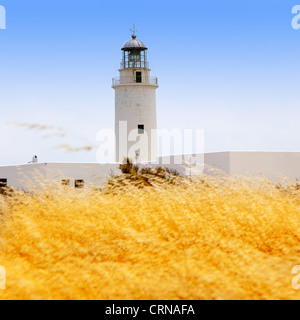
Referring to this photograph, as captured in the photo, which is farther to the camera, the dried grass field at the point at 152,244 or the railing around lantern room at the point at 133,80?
the railing around lantern room at the point at 133,80

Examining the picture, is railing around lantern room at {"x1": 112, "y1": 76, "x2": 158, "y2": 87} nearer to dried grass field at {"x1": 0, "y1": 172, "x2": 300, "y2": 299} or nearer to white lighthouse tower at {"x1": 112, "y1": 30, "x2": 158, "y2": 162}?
white lighthouse tower at {"x1": 112, "y1": 30, "x2": 158, "y2": 162}

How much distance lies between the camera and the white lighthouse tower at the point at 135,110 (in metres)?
31.9

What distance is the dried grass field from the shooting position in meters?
4.46

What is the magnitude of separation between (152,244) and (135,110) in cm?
2665

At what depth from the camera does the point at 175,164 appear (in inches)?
922

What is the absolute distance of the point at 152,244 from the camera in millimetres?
5660

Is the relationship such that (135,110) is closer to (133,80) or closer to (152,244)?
(133,80)

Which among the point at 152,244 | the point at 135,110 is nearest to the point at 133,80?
the point at 135,110

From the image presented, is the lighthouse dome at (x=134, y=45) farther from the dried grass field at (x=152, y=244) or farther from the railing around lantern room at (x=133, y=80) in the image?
the dried grass field at (x=152, y=244)

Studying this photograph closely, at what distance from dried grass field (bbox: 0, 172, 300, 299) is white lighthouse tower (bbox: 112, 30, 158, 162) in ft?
76.8

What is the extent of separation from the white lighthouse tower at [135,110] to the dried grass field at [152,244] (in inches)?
922

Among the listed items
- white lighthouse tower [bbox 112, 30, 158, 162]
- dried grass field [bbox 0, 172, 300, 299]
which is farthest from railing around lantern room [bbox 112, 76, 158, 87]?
dried grass field [bbox 0, 172, 300, 299]

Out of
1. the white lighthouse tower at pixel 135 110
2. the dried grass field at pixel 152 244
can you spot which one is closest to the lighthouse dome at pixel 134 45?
the white lighthouse tower at pixel 135 110
